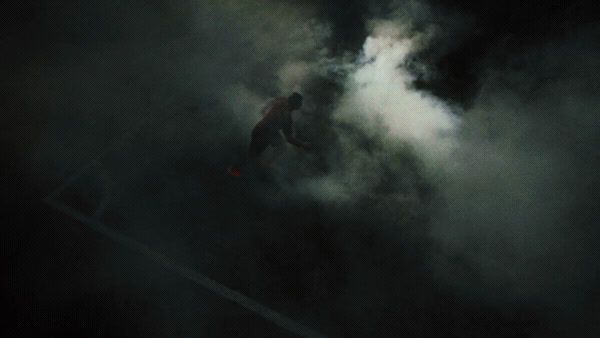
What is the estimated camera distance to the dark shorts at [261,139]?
687cm

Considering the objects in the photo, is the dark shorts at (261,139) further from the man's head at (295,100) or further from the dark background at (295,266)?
the dark background at (295,266)

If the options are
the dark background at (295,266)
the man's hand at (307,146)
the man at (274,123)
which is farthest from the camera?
the man's hand at (307,146)

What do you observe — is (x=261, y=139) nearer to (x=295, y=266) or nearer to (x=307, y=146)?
(x=307, y=146)

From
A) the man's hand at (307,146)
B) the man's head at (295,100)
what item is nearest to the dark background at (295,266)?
the man's hand at (307,146)

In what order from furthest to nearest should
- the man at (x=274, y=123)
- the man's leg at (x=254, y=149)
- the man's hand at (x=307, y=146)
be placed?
the man's hand at (x=307, y=146) < the man's leg at (x=254, y=149) < the man at (x=274, y=123)

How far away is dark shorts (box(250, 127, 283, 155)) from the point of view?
22.5 feet

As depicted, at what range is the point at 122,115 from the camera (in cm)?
888

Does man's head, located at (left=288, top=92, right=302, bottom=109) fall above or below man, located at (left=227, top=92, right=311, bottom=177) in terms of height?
above

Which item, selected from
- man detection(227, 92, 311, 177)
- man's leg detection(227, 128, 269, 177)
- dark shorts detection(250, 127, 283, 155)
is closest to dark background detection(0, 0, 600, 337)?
man's leg detection(227, 128, 269, 177)

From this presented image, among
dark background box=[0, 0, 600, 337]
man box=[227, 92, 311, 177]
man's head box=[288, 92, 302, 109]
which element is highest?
man's head box=[288, 92, 302, 109]

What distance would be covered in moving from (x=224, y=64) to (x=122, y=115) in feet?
9.58

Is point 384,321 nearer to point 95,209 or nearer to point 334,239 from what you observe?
point 334,239

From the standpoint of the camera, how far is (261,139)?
23.0 ft

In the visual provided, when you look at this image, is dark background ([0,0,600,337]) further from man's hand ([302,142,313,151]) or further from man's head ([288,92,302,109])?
man's head ([288,92,302,109])
